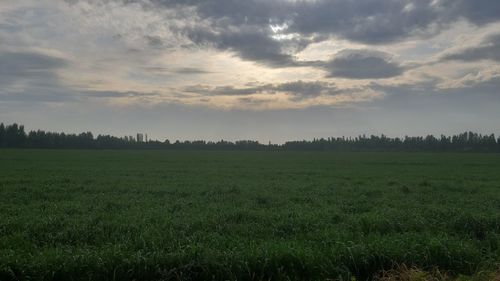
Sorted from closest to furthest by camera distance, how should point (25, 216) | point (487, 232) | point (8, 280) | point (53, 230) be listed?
1. point (8, 280)
2. point (53, 230)
3. point (487, 232)
4. point (25, 216)

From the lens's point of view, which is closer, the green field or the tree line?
the green field

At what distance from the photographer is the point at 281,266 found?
8.61m

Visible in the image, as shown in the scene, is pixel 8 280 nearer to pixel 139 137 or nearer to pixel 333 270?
pixel 333 270

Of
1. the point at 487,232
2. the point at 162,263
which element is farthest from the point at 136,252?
the point at 487,232

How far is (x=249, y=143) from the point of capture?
536 ft

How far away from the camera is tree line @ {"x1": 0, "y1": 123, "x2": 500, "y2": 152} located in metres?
134

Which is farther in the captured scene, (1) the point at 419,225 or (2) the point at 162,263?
(1) the point at 419,225

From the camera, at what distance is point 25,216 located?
12.7m

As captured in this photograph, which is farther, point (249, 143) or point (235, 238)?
point (249, 143)

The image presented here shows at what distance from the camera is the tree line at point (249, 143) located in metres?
134

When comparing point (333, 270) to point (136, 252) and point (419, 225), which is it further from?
point (419, 225)

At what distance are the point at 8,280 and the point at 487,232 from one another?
11306 mm

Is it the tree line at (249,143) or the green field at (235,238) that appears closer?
the green field at (235,238)

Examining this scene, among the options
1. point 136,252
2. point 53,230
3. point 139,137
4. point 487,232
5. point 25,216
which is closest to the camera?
point 136,252
